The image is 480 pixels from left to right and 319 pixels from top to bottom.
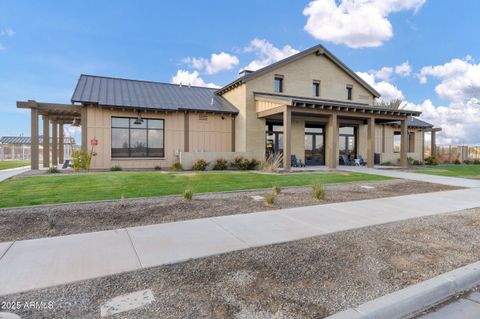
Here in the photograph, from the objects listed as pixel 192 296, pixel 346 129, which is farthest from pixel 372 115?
pixel 192 296

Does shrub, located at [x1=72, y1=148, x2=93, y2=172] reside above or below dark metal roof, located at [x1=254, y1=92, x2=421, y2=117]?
below

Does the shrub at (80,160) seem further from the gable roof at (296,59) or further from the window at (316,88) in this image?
the window at (316,88)

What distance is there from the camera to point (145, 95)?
19422mm

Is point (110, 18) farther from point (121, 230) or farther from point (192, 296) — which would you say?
point (192, 296)

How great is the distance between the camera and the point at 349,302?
10.0 feet

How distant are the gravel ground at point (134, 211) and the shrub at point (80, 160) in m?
9.55

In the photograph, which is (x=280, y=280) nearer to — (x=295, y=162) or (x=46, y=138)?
(x=295, y=162)

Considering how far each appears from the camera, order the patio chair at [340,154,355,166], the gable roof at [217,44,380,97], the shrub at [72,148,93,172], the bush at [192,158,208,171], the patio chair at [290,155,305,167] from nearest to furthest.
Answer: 1. the shrub at [72,148,93,172]
2. the bush at [192,158,208,171]
3. the gable roof at [217,44,380,97]
4. the patio chair at [290,155,305,167]
5. the patio chair at [340,154,355,166]

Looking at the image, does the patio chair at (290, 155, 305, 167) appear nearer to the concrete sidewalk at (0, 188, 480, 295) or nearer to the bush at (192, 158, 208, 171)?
the bush at (192, 158, 208, 171)

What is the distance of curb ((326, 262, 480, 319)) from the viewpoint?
2.89 meters

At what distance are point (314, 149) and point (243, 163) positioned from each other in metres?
6.79

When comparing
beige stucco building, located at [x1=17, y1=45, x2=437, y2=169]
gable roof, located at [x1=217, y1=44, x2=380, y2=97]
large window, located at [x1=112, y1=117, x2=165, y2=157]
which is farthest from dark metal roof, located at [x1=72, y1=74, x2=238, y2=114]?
gable roof, located at [x1=217, y1=44, x2=380, y2=97]

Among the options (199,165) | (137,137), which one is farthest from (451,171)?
(137,137)

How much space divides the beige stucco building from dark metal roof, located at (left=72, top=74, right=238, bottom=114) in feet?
0.19
